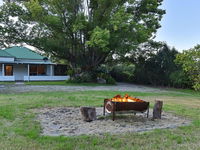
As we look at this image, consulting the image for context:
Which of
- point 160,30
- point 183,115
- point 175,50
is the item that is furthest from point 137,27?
point 183,115

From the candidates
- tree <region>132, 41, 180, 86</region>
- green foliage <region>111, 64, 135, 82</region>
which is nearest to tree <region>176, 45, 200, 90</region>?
tree <region>132, 41, 180, 86</region>

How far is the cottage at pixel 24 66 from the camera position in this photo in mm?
21781

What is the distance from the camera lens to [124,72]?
82.5ft

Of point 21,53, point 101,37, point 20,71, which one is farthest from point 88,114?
point 21,53

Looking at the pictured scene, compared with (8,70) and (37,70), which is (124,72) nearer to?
(37,70)

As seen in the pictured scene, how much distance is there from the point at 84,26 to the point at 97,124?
42.7ft

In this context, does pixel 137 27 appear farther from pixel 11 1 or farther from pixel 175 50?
pixel 11 1

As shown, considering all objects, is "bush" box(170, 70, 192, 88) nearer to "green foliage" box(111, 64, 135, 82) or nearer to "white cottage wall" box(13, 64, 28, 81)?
"green foliage" box(111, 64, 135, 82)

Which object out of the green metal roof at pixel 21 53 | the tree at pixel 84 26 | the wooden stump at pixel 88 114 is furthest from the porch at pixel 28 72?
the wooden stump at pixel 88 114

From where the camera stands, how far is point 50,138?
373cm

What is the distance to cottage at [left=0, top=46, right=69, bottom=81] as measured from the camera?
71.5ft

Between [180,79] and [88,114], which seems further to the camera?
[180,79]

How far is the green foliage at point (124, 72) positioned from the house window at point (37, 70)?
9.86 meters

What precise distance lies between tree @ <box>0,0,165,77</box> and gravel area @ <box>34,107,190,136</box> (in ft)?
32.9
